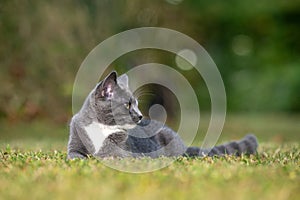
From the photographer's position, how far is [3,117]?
562 inches

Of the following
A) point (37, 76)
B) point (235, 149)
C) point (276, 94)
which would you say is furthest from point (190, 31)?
point (235, 149)

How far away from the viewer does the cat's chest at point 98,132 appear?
5.79 m

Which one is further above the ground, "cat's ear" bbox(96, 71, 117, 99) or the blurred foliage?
the blurred foliage

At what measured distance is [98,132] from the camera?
5.84 metres

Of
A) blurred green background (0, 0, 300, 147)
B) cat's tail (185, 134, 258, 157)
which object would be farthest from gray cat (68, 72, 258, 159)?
blurred green background (0, 0, 300, 147)

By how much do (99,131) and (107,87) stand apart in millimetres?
477

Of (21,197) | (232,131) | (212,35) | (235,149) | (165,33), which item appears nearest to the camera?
(21,197)

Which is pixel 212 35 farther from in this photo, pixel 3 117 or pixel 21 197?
pixel 21 197

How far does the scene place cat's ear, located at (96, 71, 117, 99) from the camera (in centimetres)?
572

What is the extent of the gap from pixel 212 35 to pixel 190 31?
606cm

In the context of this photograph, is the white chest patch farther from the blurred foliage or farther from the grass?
the blurred foliage

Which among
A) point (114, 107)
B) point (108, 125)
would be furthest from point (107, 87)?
point (108, 125)

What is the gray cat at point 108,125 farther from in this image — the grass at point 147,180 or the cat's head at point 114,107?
the grass at point 147,180

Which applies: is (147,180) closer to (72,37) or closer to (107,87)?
(107,87)
